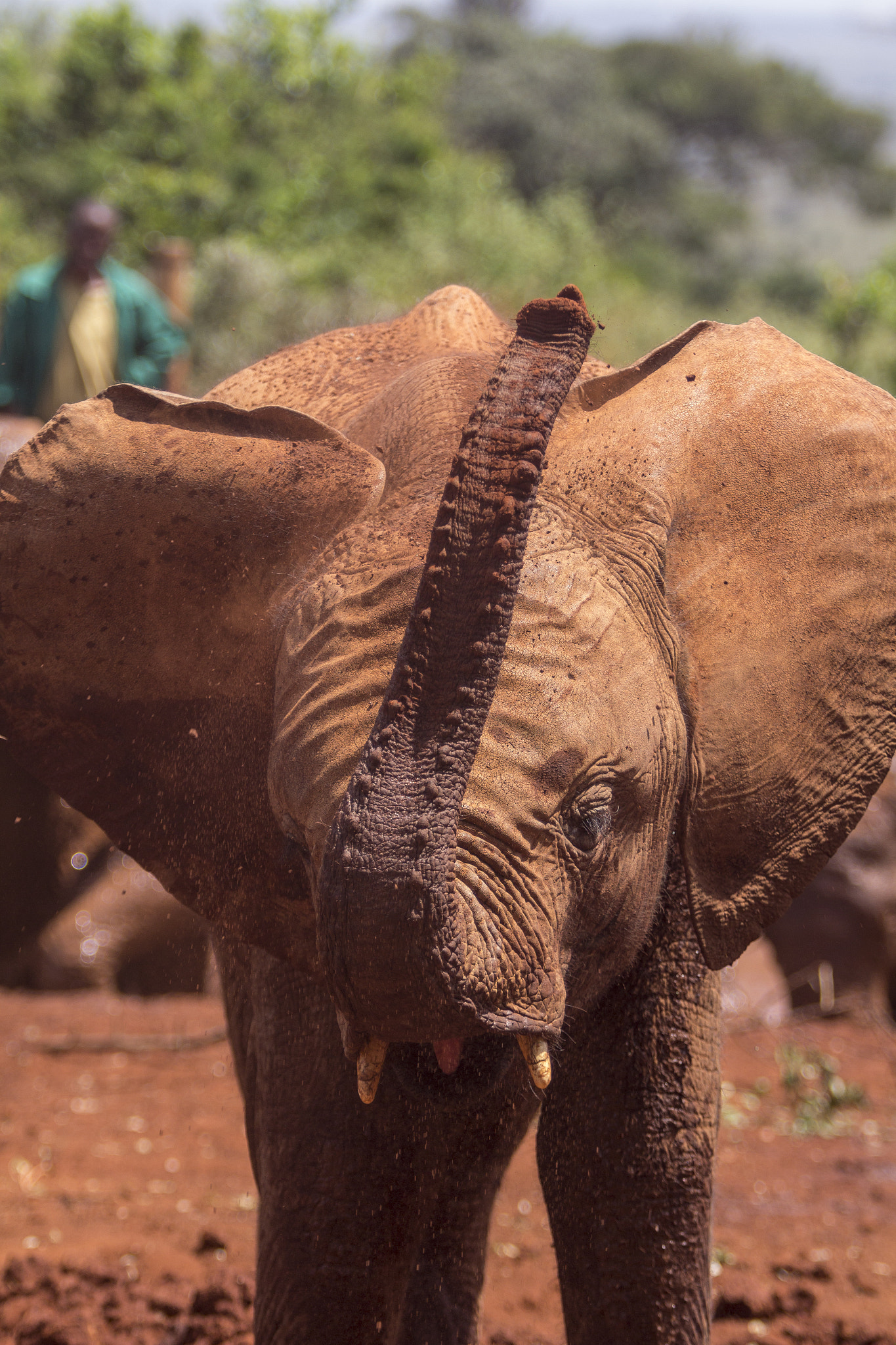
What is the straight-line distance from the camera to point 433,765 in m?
1.81

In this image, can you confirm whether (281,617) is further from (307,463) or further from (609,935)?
(609,935)

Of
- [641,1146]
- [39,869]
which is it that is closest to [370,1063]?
[641,1146]

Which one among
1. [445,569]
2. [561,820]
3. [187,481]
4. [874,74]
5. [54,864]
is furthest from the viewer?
[874,74]

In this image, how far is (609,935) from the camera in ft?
7.62

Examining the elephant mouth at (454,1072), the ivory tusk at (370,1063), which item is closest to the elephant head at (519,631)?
the ivory tusk at (370,1063)

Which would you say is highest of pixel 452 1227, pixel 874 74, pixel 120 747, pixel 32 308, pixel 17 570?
pixel 874 74

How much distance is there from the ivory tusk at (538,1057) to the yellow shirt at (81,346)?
17.3 feet

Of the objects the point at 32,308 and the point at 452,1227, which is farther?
the point at 32,308

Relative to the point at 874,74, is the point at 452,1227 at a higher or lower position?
lower

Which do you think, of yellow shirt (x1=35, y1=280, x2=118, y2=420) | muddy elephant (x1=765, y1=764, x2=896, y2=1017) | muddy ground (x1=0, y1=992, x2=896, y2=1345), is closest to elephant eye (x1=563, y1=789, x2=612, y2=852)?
muddy ground (x1=0, y1=992, x2=896, y2=1345)

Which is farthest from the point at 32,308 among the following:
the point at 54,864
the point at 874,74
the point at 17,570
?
the point at 874,74

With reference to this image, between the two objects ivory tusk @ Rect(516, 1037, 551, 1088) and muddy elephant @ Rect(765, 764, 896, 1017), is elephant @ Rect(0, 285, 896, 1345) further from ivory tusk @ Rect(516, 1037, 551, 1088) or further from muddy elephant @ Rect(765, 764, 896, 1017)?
muddy elephant @ Rect(765, 764, 896, 1017)

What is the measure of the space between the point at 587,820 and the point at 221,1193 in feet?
10.0

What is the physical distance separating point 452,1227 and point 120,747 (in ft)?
3.31
